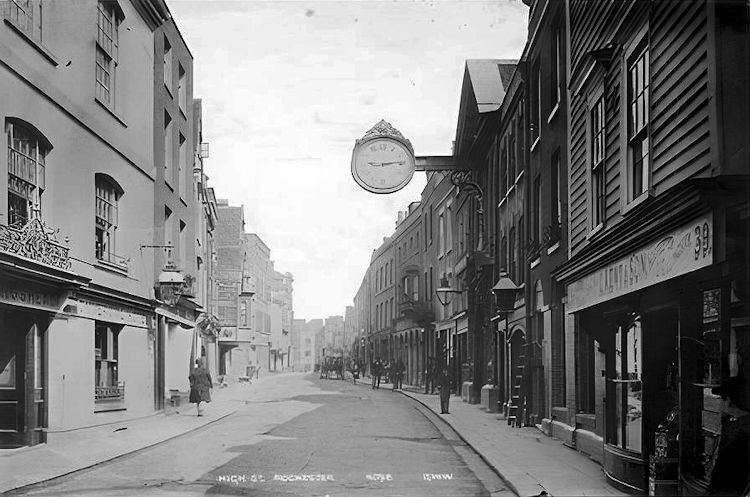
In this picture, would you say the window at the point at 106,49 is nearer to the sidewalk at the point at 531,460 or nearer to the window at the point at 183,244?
the window at the point at 183,244

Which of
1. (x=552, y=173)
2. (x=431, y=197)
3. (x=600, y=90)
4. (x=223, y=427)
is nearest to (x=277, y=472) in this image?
(x=600, y=90)

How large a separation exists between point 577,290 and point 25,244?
5.09m

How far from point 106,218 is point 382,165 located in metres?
2.60

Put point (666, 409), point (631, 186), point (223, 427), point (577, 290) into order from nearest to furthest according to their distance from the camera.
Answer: point (666, 409)
point (631, 186)
point (577, 290)
point (223, 427)

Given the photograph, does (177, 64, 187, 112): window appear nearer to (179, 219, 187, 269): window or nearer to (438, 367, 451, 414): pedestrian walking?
(179, 219, 187, 269): window

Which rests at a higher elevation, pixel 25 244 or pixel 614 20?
pixel 614 20

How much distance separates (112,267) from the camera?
27.8 feet

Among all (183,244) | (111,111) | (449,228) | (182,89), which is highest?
(182,89)

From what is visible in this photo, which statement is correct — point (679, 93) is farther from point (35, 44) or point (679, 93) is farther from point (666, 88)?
point (35, 44)

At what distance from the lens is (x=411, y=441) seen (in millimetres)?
14289

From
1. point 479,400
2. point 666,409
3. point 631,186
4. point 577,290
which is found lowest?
point 479,400

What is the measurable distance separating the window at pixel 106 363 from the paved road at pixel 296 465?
0.84 meters

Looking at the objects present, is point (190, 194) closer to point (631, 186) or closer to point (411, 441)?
point (631, 186)

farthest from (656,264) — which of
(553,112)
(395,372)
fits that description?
(395,372)
